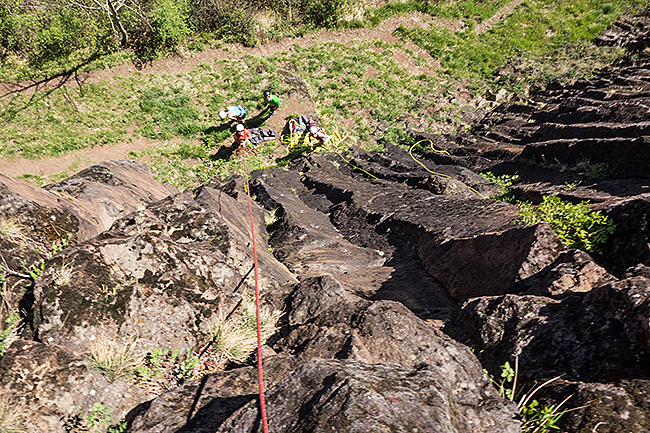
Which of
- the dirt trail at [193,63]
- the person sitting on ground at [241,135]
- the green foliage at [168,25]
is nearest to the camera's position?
the dirt trail at [193,63]

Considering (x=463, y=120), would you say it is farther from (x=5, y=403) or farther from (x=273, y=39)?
(x=5, y=403)

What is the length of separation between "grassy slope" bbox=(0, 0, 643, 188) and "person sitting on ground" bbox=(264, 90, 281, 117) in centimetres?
81

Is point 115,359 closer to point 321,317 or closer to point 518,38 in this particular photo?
point 321,317

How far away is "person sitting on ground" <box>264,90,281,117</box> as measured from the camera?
1361 cm

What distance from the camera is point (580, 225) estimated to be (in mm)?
4387

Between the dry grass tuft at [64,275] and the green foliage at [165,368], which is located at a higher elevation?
the dry grass tuft at [64,275]

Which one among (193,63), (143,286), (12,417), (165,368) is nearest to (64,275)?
(143,286)

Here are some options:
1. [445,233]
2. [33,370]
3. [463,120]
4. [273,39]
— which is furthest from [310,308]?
[273,39]

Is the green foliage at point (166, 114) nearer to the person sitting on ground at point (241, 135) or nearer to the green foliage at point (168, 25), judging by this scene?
the green foliage at point (168, 25)

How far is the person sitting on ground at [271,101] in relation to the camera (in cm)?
1361

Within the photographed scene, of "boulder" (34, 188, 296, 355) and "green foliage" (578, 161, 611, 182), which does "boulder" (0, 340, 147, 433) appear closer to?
"boulder" (34, 188, 296, 355)

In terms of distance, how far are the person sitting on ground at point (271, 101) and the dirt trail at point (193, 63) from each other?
15.3ft

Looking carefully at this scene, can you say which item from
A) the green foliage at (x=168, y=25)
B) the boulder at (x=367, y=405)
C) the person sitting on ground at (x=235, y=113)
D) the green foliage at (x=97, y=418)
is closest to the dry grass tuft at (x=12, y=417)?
the green foliage at (x=97, y=418)

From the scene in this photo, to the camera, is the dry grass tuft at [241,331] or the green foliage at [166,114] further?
the green foliage at [166,114]
